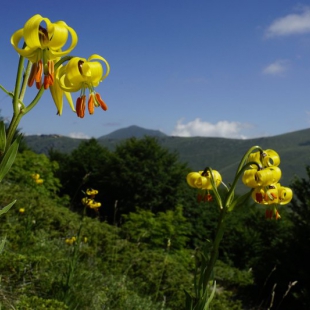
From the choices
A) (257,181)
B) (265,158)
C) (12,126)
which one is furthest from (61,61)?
(265,158)

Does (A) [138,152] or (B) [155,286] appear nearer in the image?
(B) [155,286]

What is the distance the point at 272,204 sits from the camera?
2.08m

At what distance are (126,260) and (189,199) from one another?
13333 millimetres

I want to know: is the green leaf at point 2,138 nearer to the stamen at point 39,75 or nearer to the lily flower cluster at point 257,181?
the stamen at point 39,75

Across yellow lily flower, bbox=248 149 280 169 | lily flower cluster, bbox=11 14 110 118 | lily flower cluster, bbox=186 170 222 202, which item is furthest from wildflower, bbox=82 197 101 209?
lily flower cluster, bbox=11 14 110 118

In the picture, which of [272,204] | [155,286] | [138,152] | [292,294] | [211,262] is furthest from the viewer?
[138,152]

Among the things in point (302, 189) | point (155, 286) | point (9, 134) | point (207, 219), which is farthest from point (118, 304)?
point (207, 219)

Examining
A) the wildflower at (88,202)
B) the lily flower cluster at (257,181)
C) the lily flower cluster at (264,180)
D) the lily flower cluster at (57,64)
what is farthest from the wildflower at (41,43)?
the wildflower at (88,202)

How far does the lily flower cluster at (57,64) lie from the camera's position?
1085 mm

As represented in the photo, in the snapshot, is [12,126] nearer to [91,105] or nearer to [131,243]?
[91,105]

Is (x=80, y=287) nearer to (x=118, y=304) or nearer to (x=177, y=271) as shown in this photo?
(x=118, y=304)

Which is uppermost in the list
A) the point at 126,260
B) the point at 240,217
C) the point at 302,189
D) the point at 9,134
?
the point at 9,134

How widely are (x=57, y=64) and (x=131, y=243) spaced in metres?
5.36

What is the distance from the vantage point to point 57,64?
3.84ft
